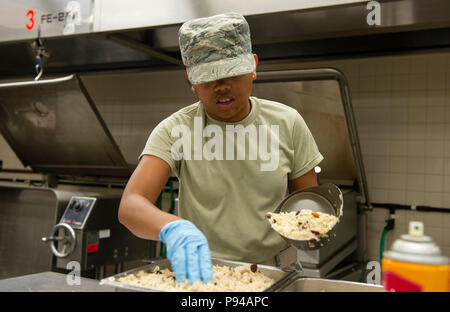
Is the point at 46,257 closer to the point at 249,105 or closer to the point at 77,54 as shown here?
the point at 77,54

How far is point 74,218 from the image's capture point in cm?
273

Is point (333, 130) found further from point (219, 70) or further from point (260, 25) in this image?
point (219, 70)

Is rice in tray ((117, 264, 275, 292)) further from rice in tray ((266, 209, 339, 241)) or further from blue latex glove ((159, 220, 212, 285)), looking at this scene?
rice in tray ((266, 209, 339, 241))

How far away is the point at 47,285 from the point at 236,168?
74 centimetres

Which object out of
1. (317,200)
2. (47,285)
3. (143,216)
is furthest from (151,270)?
(317,200)

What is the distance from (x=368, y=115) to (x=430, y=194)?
67 centimetres

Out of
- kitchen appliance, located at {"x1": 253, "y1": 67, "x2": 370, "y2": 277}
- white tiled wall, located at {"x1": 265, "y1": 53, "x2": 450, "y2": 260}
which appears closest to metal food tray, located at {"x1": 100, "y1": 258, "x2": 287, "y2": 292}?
kitchen appliance, located at {"x1": 253, "y1": 67, "x2": 370, "y2": 277}

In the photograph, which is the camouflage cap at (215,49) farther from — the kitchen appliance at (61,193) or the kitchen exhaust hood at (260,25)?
the kitchen appliance at (61,193)

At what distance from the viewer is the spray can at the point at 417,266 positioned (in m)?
0.72

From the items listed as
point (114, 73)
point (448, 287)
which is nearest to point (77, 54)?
point (114, 73)
